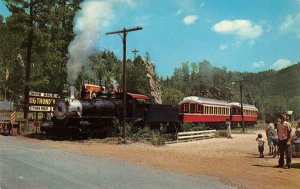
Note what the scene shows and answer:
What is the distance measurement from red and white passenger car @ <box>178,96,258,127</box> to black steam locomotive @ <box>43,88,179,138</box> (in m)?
8.04

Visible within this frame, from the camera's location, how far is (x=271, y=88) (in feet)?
623

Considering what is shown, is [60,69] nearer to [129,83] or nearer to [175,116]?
[175,116]

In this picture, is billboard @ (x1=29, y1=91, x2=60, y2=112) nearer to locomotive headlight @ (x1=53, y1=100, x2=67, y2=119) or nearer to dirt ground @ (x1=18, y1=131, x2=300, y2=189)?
locomotive headlight @ (x1=53, y1=100, x2=67, y2=119)

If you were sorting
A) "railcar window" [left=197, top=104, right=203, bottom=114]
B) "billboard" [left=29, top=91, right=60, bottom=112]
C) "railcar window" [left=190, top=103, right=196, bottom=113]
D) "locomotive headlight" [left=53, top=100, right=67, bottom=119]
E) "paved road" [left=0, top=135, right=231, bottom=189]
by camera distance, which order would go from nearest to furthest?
"paved road" [left=0, top=135, right=231, bottom=189], "locomotive headlight" [left=53, top=100, right=67, bottom=119], "billboard" [left=29, top=91, right=60, bottom=112], "railcar window" [left=190, top=103, right=196, bottom=113], "railcar window" [left=197, top=104, right=203, bottom=114]

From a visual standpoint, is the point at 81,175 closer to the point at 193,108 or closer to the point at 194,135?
the point at 194,135

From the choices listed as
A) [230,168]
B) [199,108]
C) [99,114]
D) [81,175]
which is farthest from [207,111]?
[81,175]

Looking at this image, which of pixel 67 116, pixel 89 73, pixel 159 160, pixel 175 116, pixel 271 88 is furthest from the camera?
pixel 271 88


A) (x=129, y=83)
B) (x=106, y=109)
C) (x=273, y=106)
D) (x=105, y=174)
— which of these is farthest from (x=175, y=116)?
(x=273, y=106)

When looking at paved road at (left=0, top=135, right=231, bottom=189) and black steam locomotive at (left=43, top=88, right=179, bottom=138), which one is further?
black steam locomotive at (left=43, top=88, right=179, bottom=138)

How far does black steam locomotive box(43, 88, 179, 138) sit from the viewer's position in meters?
22.7

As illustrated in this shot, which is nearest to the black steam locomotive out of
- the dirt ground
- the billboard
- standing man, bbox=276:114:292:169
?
the billboard

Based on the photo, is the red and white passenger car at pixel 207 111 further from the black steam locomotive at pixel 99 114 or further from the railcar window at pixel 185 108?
the black steam locomotive at pixel 99 114

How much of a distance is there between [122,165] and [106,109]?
11813mm

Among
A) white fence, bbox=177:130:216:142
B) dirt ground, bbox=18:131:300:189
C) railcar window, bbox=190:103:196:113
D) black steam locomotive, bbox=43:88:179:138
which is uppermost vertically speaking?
railcar window, bbox=190:103:196:113
